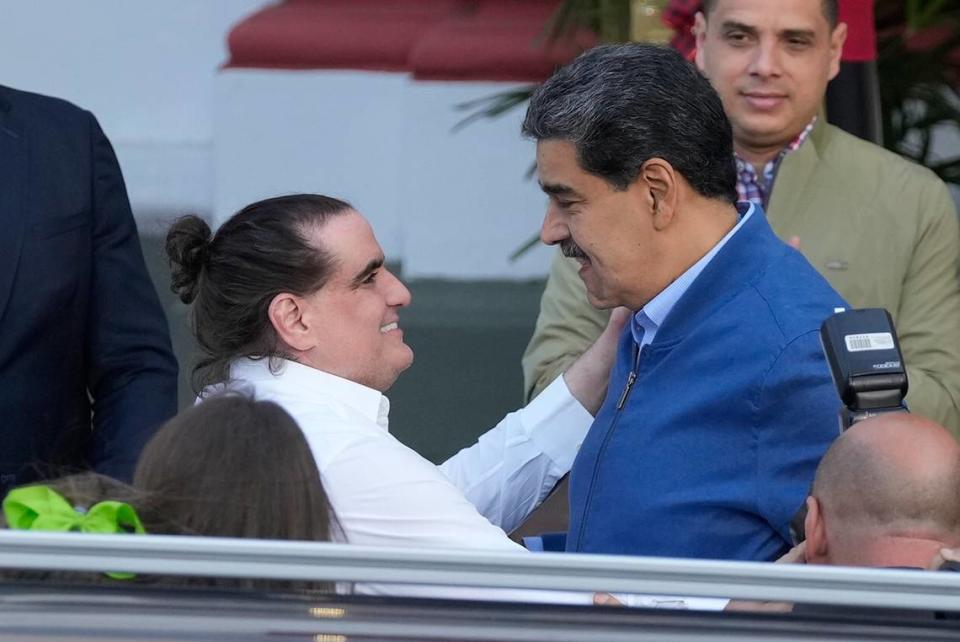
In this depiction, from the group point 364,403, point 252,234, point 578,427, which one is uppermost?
point 252,234

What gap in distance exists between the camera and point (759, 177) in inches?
134

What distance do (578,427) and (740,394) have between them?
51 centimetres

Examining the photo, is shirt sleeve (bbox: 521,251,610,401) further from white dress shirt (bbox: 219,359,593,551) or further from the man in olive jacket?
white dress shirt (bbox: 219,359,593,551)

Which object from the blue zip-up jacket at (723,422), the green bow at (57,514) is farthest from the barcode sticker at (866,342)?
the green bow at (57,514)

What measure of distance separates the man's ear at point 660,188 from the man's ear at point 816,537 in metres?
0.56

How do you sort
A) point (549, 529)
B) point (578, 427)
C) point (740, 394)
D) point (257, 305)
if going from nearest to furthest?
point (740, 394)
point (257, 305)
point (578, 427)
point (549, 529)

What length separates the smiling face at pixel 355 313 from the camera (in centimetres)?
238

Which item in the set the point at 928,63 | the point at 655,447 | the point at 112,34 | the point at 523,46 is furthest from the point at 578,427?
the point at 112,34

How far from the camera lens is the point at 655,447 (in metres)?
2.31

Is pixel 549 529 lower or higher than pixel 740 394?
lower

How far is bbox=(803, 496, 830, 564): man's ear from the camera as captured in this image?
1.96 metres

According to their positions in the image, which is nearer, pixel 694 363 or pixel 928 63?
pixel 694 363

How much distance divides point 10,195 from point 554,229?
989mm

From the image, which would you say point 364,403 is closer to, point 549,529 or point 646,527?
point 646,527
